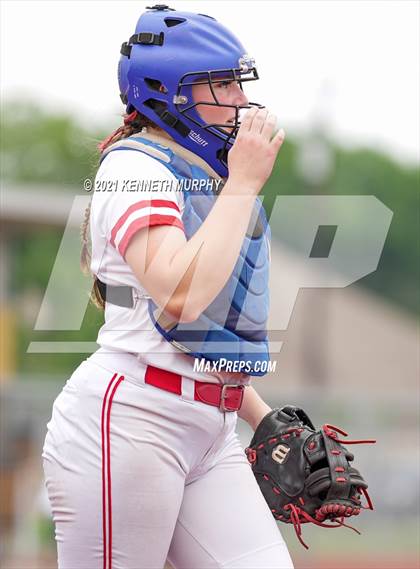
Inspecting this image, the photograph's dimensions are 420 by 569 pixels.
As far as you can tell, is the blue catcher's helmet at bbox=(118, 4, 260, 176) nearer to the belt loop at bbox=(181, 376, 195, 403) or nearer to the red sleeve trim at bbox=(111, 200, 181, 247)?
the red sleeve trim at bbox=(111, 200, 181, 247)

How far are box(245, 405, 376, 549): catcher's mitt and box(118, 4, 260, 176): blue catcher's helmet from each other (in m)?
0.79

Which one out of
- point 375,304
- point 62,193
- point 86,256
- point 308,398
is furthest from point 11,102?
point 86,256

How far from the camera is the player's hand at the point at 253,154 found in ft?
8.89

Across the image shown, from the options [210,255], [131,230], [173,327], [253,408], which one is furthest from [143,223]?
[253,408]

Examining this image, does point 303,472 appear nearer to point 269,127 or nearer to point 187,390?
point 187,390

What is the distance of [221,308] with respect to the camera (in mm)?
2910

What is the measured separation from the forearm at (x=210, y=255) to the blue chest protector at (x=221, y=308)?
0.61 ft

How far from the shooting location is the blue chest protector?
2.82m

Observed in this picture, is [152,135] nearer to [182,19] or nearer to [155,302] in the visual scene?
[182,19]

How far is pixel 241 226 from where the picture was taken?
2646mm

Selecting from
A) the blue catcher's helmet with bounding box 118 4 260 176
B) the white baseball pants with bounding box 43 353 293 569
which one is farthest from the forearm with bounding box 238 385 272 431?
the blue catcher's helmet with bounding box 118 4 260 176

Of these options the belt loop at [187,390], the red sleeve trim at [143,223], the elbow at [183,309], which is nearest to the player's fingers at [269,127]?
the red sleeve trim at [143,223]

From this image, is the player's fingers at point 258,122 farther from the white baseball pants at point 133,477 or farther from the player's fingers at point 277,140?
the white baseball pants at point 133,477

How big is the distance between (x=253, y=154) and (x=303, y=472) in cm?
91
